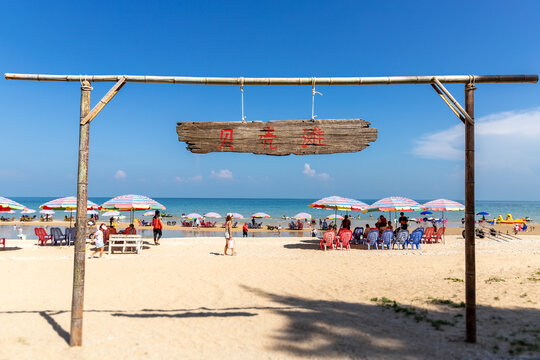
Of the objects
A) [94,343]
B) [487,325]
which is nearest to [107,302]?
[94,343]

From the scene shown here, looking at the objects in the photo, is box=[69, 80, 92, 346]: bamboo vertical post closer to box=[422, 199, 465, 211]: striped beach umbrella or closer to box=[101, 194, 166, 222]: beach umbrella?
box=[101, 194, 166, 222]: beach umbrella

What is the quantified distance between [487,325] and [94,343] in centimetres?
568

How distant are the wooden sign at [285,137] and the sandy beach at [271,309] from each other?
2616mm

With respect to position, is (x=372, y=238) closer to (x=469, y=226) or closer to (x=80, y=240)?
(x=469, y=226)

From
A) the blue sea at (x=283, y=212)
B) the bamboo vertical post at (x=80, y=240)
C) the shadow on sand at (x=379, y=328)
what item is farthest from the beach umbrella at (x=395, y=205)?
the blue sea at (x=283, y=212)

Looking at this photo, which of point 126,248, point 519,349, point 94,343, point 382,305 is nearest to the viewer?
point 519,349

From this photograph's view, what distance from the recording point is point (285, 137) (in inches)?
183

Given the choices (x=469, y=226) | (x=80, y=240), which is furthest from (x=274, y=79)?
(x=80, y=240)

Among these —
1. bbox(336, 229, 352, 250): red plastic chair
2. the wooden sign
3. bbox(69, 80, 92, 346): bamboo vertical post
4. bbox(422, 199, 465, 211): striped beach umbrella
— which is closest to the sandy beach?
bbox(69, 80, 92, 346): bamboo vertical post

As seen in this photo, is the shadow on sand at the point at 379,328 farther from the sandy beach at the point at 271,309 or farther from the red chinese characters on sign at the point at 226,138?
the red chinese characters on sign at the point at 226,138

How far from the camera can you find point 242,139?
4.65 metres

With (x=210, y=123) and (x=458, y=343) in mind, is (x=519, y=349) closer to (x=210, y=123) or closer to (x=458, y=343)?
(x=458, y=343)

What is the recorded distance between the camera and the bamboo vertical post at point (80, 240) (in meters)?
4.45

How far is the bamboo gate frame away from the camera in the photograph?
14.7 ft
